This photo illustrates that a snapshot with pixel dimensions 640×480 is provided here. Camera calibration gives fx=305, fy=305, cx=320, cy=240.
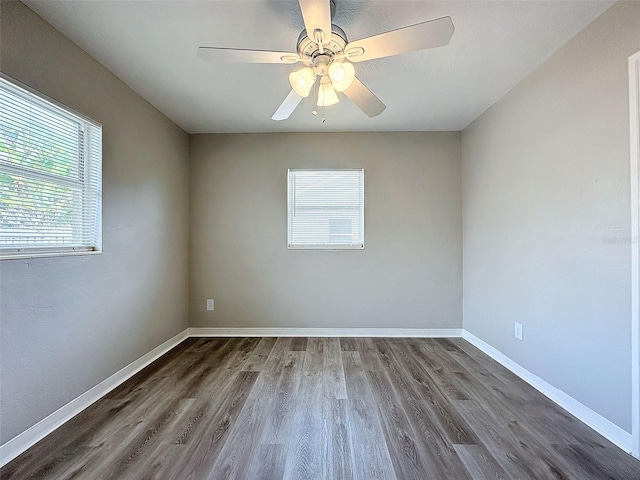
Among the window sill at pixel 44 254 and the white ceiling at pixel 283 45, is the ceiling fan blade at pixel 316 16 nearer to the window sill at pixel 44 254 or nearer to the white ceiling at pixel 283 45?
the white ceiling at pixel 283 45

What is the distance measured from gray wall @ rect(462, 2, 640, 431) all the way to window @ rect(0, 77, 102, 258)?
3243 mm

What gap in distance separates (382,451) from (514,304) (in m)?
1.76

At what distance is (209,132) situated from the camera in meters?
3.61

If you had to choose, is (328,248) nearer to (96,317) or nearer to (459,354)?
(459,354)

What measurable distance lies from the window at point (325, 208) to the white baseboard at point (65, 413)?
1938 millimetres

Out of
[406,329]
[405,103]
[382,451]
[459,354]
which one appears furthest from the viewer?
[406,329]

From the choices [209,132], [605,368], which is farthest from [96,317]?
[605,368]

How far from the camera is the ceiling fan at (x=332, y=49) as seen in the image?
136 centimetres

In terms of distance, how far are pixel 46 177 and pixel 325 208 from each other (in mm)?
2499

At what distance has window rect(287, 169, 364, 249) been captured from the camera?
3.64 meters

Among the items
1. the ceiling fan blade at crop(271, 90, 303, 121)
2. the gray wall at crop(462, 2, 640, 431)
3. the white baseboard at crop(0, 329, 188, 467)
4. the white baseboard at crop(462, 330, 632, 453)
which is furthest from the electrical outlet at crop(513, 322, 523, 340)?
the white baseboard at crop(0, 329, 188, 467)

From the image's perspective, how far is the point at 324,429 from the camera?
182cm

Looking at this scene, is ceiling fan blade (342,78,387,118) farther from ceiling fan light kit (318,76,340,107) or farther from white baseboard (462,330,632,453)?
white baseboard (462,330,632,453)

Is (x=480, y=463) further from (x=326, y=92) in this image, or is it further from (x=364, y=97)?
(x=326, y=92)
